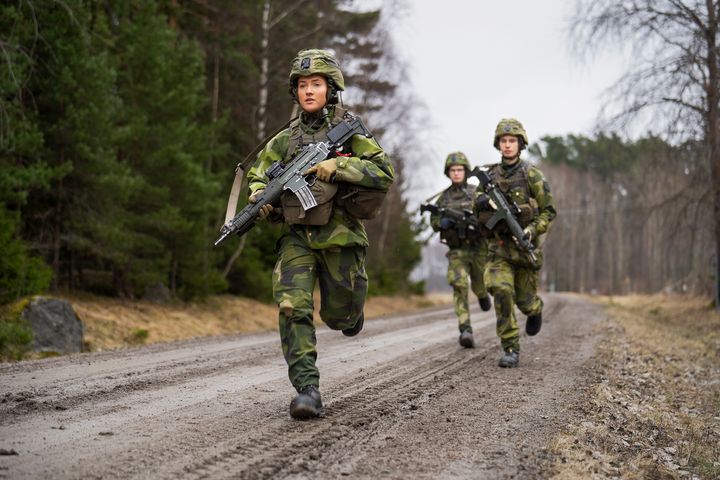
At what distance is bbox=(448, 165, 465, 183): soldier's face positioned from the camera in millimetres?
10141

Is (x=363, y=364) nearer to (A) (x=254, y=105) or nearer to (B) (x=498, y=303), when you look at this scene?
(B) (x=498, y=303)

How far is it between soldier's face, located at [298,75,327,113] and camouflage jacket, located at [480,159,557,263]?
3.40 metres

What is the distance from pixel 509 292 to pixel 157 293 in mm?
9102

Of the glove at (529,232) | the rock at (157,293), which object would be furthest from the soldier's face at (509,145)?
the rock at (157,293)

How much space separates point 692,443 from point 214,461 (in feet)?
11.3

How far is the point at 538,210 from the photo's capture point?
7492 mm

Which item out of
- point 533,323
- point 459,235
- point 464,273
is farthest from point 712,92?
point 533,323

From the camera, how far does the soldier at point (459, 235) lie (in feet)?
31.7

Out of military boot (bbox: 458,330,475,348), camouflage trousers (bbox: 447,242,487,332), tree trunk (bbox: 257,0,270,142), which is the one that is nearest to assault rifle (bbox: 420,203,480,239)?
camouflage trousers (bbox: 447,242,487,332)

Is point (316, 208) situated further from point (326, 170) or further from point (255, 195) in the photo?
point (255, 195)

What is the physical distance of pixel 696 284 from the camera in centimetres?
2172

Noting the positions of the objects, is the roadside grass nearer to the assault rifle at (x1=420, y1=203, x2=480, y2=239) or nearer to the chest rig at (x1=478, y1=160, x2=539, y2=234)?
the chest rig at (x1=478, y1=160, x2=539, y2=234)

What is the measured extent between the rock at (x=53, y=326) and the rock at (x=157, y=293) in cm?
438

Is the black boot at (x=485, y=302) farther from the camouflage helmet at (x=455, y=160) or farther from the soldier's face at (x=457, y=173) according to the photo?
the camouflage helmet at (x=455, y=160)
